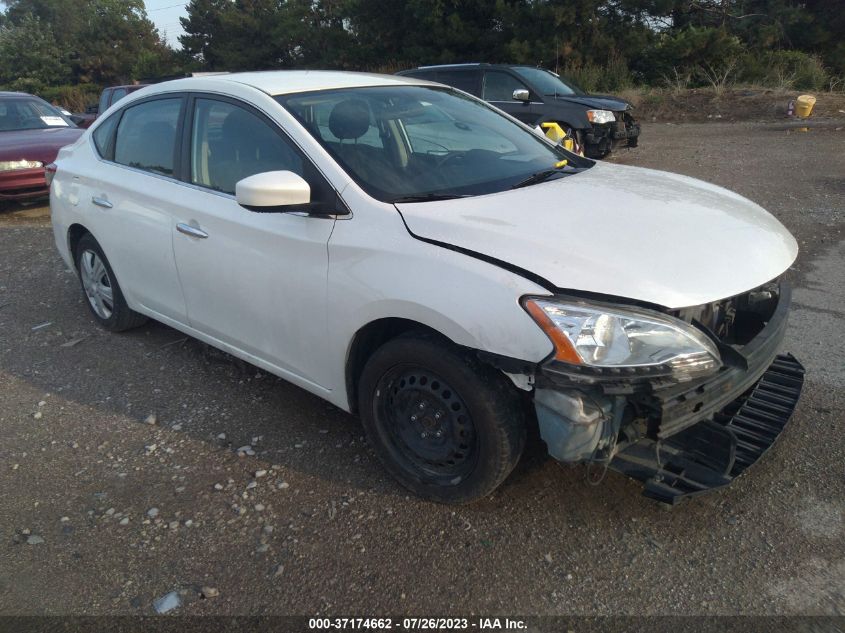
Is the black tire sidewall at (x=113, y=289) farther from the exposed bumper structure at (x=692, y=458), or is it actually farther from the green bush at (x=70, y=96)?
the green bush at (x=70, y=96)

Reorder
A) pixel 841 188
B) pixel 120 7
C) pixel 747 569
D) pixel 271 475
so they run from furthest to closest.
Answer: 1. pixel 120 7
2. pixel 841 188
3. pixel 271 475
4. pixel 747 569

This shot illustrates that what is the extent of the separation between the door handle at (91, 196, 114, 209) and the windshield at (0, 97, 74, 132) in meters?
6.99

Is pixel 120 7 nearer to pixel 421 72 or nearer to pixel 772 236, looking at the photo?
pixel 421 72

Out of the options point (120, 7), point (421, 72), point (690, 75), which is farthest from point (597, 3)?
point (120, 7)

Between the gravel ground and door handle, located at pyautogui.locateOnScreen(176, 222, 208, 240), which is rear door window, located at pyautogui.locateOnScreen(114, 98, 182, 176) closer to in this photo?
door handle, located at pyautogui.locateOnScreen(176, 222, 208, 240)

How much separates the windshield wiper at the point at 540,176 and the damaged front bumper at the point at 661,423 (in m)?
1.20

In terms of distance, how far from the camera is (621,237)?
2.65 m

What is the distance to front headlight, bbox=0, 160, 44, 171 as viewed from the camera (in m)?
8.82

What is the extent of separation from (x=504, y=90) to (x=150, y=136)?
885 cm

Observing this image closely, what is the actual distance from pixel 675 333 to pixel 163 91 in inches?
132

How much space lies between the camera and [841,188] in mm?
8828

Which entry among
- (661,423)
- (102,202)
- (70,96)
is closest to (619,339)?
(661,423)

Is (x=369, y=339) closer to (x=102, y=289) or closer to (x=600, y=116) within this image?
(x=102, y=289)

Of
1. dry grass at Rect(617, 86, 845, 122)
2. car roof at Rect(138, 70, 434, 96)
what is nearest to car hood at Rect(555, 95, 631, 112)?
dry grass at Rect(617, 86, 845, 122)
